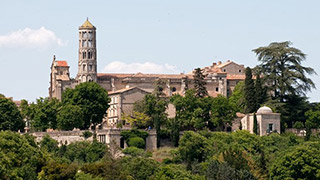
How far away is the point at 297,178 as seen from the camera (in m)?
75.2

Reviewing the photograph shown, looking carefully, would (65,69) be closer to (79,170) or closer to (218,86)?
(218,86)

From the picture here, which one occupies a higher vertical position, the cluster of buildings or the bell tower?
the bell tower

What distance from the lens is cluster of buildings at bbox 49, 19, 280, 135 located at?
350 feet

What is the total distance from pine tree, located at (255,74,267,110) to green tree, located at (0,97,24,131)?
2115 centimetres

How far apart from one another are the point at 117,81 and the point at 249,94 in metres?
19.7

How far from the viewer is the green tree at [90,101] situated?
97688 mm

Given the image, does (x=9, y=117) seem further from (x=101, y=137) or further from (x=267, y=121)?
(x=267, y=121)

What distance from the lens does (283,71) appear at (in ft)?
325

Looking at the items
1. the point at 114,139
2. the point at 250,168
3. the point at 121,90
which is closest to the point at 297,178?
the point at 250,168

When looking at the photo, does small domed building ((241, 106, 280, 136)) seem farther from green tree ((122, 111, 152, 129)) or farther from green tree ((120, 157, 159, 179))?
green tree ((120, 157, 159, 179))

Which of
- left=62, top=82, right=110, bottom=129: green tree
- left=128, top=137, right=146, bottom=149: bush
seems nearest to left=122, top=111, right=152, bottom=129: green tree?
left=62, top=82, right=110, bottom=129: green tree

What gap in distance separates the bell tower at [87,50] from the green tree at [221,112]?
18172 mm

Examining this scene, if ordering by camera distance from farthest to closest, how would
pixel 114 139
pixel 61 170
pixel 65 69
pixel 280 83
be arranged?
pixel 65 69 < pixel 280 83 < pixel 114 139 < pixel 61 170

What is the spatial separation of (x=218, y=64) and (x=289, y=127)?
98.8 feet
